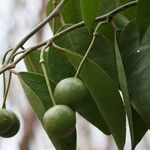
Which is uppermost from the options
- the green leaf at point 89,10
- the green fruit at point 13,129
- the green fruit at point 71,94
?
the green leaf at point 89,10

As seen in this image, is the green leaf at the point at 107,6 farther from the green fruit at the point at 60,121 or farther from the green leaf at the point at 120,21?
the green fruit at the point at 60,121

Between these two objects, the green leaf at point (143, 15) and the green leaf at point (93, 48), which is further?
the green leaf at point (93, 48)

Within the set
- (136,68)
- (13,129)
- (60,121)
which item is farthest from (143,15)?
(13,129)

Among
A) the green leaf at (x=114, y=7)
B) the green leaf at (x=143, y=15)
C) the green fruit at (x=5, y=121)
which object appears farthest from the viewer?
the green leaf at (x=114, y=7)

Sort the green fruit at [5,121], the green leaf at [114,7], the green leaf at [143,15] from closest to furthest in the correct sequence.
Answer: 1. the green leaf at [143,15]
2. the green fruit at [5,121]
3. the green leaf at [114,7]

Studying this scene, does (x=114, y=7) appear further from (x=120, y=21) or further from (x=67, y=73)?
(x=67, y=73)

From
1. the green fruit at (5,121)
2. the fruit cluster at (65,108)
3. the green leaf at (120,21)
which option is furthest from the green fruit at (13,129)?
the green leaf at (120,21)

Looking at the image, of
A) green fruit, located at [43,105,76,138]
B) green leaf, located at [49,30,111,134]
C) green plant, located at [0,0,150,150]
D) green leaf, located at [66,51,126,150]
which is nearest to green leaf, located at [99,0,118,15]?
green plant, located at [0,0,150,150]

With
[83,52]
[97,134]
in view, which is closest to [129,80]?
[83,52]
